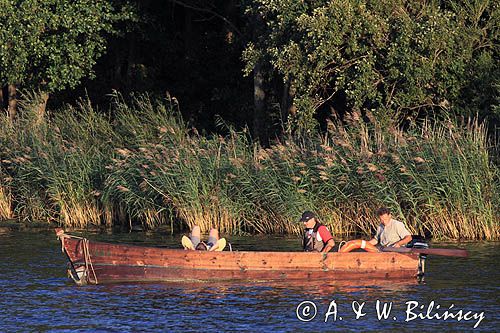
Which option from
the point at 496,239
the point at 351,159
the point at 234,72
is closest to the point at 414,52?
the point at 351,159

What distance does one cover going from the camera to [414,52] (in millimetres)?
29812

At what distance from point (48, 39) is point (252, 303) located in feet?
68.7

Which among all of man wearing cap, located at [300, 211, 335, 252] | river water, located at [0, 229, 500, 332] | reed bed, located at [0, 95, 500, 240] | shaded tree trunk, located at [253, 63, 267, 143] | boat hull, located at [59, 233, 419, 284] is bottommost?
river water, located at [0, 229, 500, 332]

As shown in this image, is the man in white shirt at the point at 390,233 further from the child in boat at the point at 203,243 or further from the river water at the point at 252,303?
the child in boat at the point at 203,243

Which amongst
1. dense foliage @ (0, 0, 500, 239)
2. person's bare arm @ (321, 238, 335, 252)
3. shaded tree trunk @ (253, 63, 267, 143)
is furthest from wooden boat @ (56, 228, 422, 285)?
shaded tree trunk @ (253, 63, 267, 143)

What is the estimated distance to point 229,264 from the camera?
778 inches

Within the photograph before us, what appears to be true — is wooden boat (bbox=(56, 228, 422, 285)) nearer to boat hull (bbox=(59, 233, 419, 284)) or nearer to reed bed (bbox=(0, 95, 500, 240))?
boat hull (bbox=(59, 233, 419, 284))

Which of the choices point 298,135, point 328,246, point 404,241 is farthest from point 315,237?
point 298,135

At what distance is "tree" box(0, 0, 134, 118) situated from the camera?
116 ft

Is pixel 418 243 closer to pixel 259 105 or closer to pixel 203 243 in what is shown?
pixel 203 243

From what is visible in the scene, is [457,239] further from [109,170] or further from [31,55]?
[31,55]

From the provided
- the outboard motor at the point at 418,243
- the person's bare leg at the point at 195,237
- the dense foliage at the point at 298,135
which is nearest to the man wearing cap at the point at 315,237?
the outboard motor at the point at 418,243

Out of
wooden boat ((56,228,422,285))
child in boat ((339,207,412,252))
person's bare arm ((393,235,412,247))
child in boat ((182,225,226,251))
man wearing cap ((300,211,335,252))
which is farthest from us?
child in boat ((182,225,226,251))

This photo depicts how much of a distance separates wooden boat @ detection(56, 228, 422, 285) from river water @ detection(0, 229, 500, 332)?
204 mm
